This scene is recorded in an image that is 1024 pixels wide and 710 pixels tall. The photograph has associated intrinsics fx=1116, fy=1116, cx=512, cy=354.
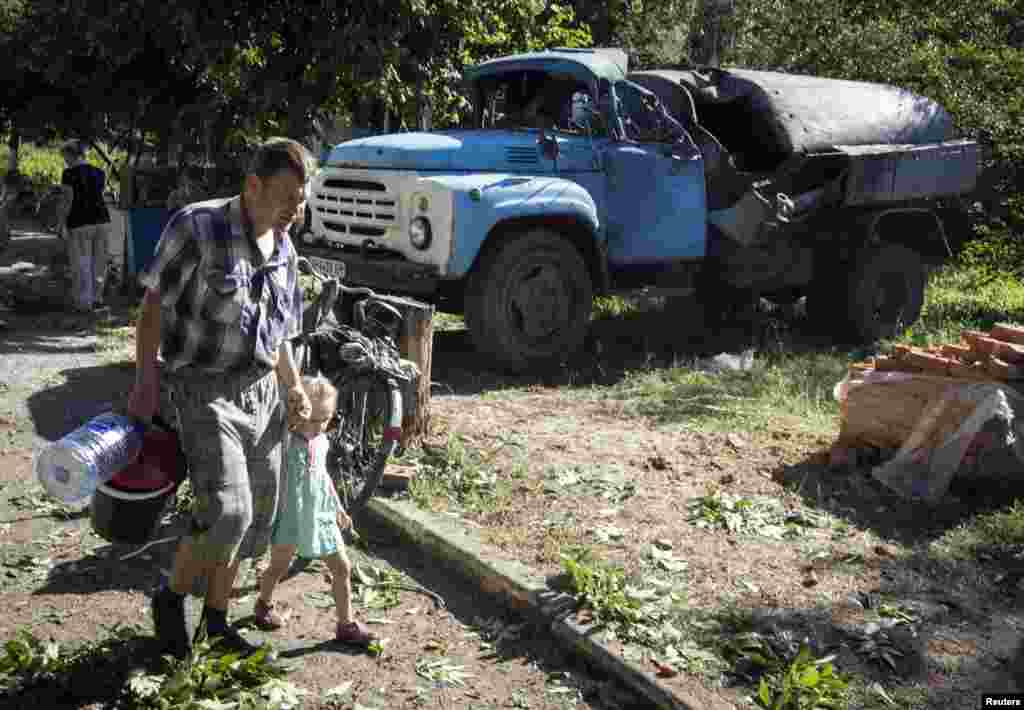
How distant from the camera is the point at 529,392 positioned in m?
8.24

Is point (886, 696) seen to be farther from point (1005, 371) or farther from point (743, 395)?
point (743, 395)

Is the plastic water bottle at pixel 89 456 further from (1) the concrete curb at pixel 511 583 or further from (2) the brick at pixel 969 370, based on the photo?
(2) the brick at pixel 969 370

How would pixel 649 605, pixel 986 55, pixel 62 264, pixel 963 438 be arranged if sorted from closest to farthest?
1. pixel 649 605
2. pixel 963 438
3. pixel 986 55
4. pixel 62 264

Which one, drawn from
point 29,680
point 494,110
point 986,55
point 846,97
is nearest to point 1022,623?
point 29,680

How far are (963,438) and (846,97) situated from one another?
5.89 m

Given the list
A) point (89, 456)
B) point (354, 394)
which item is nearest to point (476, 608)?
point (354, 394)

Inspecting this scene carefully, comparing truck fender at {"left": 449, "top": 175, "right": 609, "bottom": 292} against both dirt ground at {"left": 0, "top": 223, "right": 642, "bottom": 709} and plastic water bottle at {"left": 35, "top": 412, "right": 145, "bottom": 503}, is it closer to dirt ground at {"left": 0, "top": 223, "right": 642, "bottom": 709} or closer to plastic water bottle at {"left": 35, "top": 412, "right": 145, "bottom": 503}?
dirt ground at {"left": 0, "top": 223, "right": 642, "bottom": 709}

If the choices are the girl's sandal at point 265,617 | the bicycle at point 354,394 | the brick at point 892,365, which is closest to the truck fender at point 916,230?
the brick at point 892,365

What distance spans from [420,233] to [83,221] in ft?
17.1

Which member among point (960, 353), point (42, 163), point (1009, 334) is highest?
point (42, 163)

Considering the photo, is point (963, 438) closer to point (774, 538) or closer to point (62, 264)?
point (774, 538)

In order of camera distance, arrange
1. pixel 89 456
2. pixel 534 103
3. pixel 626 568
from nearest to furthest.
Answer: pixel 89 456 < pixel 626 568 < pixel 534 103

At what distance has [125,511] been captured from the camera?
3.83 metres

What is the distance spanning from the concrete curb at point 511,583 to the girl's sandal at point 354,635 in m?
0.67
